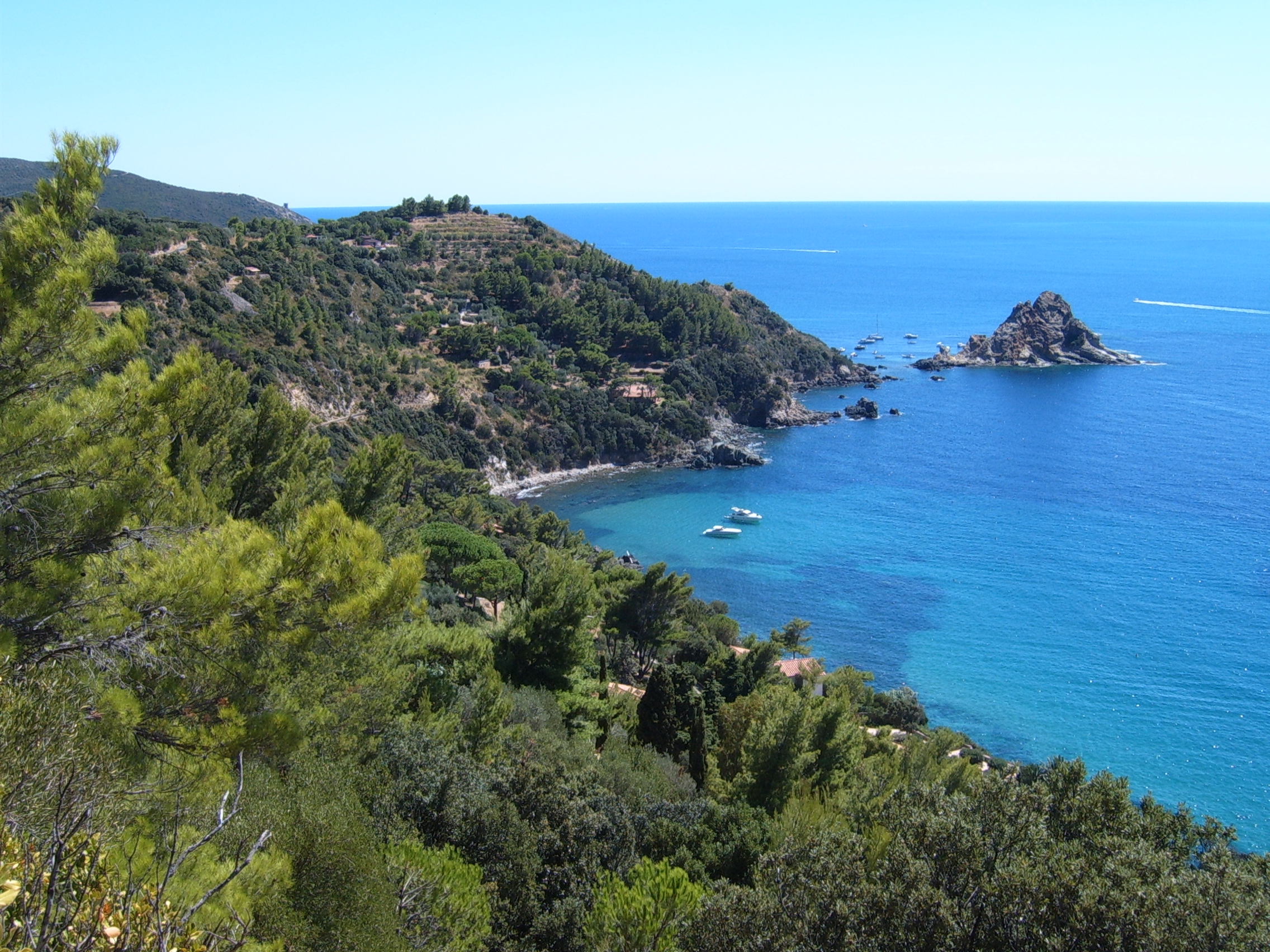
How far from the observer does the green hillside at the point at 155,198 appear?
6294cm

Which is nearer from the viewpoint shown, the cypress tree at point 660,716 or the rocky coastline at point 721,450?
the cypress tree at point 660,716

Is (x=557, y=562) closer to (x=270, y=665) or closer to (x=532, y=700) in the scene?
(x=532, y=700)

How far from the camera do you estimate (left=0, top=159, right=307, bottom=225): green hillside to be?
2478 inches

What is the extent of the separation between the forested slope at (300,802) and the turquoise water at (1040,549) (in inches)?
708

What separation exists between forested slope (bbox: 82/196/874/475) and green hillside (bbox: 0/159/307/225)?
1602cm

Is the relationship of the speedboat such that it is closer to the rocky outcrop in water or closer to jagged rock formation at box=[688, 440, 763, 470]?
jagged rock formation at box=[688, 440, 763, 470]

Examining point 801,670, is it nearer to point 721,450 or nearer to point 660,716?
point 660,716

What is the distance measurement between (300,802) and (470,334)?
4552 centimetres

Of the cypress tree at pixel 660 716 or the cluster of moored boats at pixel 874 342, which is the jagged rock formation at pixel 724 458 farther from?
the cypress tree at pixel 660 716

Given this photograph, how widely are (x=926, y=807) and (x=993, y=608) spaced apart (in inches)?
1051

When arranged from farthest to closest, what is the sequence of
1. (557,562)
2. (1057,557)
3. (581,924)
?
(1057,557) → (557,562) → (581,924)

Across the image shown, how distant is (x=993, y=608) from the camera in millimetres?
32250

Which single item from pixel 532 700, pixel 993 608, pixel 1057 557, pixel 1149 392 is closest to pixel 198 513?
pixel 532 700

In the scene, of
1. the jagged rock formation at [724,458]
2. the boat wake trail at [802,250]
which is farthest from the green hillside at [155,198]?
the boat wake trail at [802,250]
